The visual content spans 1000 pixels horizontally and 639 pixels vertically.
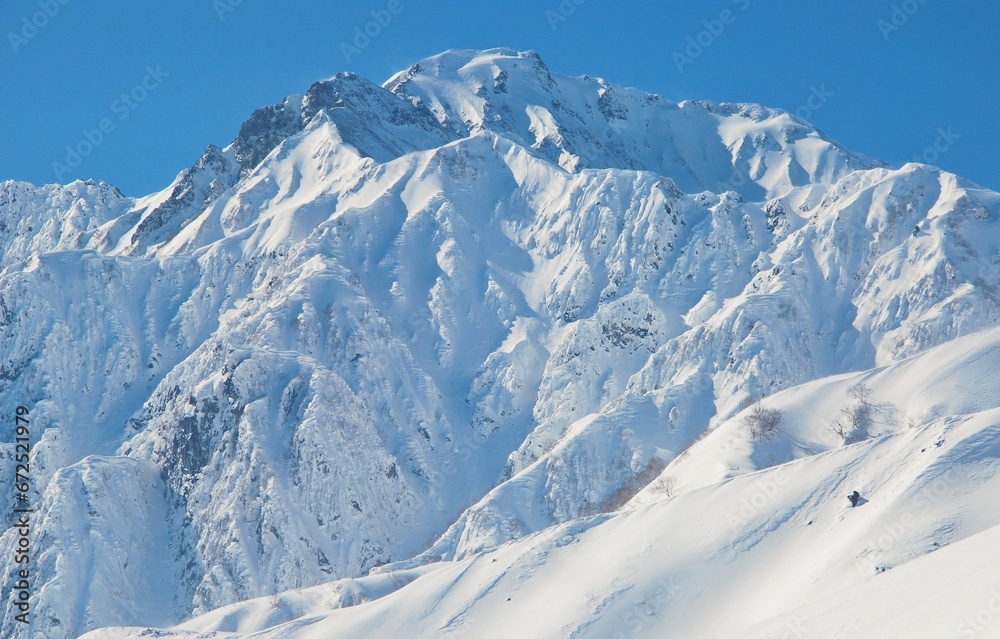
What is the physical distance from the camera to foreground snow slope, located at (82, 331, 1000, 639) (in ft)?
181

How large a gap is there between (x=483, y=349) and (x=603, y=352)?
18.2 metres

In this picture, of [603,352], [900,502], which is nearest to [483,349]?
[603,352]
